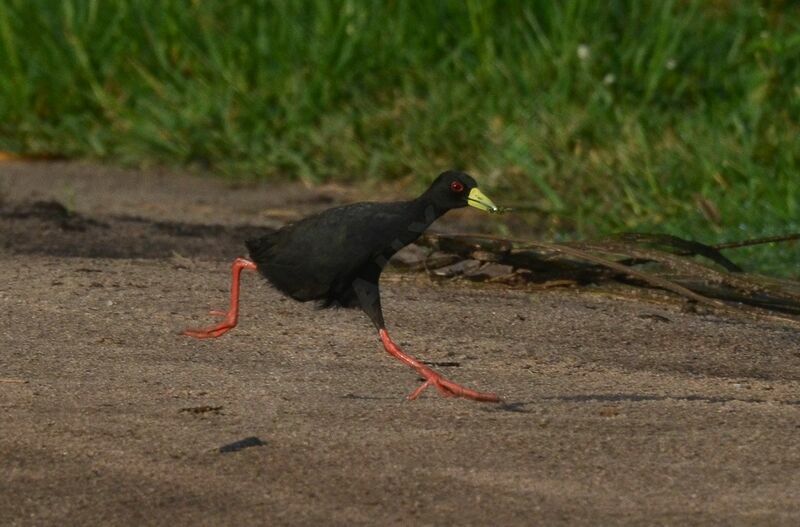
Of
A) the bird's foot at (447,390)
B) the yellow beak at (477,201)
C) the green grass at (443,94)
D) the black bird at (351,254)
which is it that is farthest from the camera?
the green grass at (443,94)

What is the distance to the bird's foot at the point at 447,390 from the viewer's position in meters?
4.22

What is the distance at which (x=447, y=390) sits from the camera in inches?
169

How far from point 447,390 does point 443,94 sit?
14.5 feet

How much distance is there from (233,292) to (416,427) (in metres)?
1.04

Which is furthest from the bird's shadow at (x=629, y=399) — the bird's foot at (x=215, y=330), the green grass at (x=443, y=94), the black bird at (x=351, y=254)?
the green grass at (x=443, y=94)

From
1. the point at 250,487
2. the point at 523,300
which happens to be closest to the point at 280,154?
the point at 523,300

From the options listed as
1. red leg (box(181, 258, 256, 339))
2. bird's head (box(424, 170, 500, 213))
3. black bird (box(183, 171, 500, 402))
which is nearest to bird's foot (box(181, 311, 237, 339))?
red leg (box(181, 258, 256, 339))

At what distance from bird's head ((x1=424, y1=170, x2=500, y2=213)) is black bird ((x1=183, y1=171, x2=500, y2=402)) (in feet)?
0.04

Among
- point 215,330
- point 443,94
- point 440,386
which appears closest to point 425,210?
point 440,386

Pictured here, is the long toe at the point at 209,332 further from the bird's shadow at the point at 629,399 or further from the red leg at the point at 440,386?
the bird's shadow at the point at 629,399

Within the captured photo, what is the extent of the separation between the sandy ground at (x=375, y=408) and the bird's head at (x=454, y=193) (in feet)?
1.47

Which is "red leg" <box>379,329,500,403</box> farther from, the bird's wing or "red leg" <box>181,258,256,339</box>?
"red leg" <box>181,258,256,339</box>

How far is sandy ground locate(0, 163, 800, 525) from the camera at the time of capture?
3.48 metres

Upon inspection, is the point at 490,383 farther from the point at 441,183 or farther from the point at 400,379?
the point at 441,183
